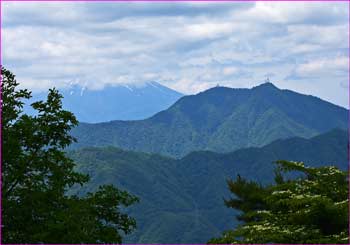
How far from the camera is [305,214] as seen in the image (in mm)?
17766

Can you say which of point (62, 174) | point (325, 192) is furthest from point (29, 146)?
point (325, 192)

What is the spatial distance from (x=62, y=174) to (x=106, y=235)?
9.78 feet

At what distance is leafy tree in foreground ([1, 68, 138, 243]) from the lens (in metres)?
19.9

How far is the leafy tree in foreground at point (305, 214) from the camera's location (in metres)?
16.8

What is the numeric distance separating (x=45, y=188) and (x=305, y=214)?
992 centimetres

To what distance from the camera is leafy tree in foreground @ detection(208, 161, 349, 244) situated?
1684cm

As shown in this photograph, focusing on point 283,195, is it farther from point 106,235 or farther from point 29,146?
point 29,146

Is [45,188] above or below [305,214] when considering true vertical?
above

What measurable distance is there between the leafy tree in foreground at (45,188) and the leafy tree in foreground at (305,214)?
5281 millimetres

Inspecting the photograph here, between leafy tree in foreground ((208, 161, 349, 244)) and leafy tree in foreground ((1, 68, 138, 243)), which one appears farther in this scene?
leafy tree in foreground ((1, 68, 138, 243))

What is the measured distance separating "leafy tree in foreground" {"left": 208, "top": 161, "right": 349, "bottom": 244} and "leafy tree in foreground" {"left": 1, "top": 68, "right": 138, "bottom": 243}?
208 inches

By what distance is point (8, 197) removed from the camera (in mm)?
20562

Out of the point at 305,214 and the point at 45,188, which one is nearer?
the point at 305,214

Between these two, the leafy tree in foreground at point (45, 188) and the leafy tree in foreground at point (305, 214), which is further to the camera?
the leafy tree in foreground at point (45, 188)
